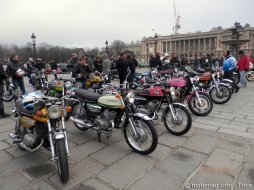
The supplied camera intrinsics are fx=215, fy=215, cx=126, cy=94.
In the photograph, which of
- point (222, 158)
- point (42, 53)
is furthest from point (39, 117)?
point (42, 53)

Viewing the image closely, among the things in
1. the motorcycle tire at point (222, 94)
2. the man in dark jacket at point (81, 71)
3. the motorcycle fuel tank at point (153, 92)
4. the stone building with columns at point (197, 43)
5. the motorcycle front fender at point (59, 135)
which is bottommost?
the motorcycle tire at point (222, 94)

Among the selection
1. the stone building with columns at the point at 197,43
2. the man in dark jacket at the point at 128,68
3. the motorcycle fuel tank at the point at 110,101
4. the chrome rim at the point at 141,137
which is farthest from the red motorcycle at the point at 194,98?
the stone building with columns at the point at 197,43

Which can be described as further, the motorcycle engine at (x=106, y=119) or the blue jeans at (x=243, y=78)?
the blue jeans at (x=243, y=78)

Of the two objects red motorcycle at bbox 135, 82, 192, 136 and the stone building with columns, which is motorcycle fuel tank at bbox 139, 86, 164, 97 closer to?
red motorcycle at bbox 135, 82, 192, 136

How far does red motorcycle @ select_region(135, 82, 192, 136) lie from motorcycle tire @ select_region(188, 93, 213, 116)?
4.34ft

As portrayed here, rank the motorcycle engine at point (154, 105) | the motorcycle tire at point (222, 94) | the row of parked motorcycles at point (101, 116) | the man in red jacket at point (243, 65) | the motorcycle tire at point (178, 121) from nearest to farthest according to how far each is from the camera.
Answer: the row of parked motorcycles at point (101, 116), the motorcycle tire at point (178, 121), the motorcycle engine at point (154, 105), the motorcycle tire at point (222, 94), the man in red jacket at point (243, 65)

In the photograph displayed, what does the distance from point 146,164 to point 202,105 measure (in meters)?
2.92

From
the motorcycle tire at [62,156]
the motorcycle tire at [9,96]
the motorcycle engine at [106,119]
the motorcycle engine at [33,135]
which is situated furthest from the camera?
the motorcycle tire at [9,96]

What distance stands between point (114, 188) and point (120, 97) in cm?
133

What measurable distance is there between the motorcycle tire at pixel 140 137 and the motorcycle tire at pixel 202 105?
8.21ft

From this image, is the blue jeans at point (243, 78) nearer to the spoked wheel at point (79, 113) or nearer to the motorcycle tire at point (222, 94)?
the motorcycle tire at point (222, 94)

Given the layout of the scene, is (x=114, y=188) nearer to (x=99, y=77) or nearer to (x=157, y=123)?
(x=157, y=123)

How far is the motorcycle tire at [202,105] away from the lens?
5.32 m

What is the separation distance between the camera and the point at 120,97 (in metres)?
3.32
